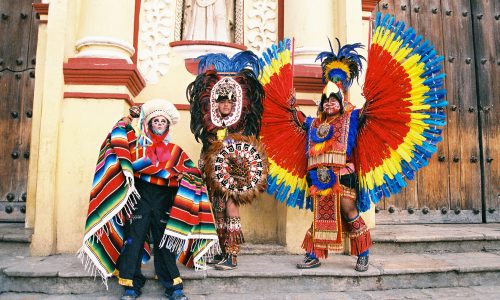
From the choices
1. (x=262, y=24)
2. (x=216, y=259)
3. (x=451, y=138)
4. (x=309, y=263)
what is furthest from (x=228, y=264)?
(x=451, y=138)

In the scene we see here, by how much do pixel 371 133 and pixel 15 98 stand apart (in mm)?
5149

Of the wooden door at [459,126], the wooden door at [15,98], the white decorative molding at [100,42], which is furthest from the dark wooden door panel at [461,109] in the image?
the wooden door at [15,98]

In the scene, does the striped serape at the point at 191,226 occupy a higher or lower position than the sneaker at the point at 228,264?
higher

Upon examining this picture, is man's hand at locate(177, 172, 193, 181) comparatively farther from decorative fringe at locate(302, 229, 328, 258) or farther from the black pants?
decorative fringe at locate(302, 229, 328, 258)

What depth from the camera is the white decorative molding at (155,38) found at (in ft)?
17.1

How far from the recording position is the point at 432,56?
3.69 metres

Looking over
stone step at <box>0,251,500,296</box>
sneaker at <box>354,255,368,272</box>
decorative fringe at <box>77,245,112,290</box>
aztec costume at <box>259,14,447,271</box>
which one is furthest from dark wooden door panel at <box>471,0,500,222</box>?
decorative fringe at <box>77,245,112,290</box>

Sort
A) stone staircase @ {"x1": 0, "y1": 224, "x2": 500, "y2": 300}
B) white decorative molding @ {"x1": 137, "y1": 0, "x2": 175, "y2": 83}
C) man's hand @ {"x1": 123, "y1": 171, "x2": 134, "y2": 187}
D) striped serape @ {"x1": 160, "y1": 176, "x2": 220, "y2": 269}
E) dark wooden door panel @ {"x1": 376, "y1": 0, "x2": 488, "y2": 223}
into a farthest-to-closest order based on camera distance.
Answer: dark wooden door panel @ {"x1": 376, "y1": 0, "x2": 488, "y2": 223}, white decorative molding @ {"x1": 137, "y1": 0, "x2": 175, "y2": 83}, stone staircase @ {"x1": 0, "y1": 224, "x2": 500, "y2": 300}, striped serape @ {"x1": 160, "y1": 176, "x2": 220, "y2": 269}, man's hand @ {"x1": 123, "y1": 171, "x2": 134, "y2": 187}

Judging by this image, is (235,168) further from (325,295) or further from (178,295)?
(325,295)

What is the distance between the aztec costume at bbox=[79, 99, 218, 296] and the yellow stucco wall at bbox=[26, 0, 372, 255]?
98cm

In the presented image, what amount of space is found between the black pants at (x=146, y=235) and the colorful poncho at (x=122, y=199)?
0.07 metres

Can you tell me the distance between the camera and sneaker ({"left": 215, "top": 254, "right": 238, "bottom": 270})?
12.5 feet

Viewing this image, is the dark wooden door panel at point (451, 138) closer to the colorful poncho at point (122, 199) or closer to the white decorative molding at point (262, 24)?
the white decorative molding at point (262, 24)

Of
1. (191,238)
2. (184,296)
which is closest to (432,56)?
(191,238)
